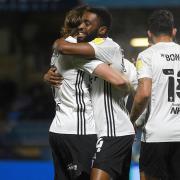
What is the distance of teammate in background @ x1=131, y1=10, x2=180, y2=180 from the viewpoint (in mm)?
4719

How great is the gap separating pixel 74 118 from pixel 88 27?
1.98ft

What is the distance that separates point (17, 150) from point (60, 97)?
12.6 ft

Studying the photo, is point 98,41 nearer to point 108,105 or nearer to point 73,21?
point 73,21

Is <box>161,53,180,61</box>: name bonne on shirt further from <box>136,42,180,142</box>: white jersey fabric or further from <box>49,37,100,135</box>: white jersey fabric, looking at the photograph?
<box>49,37,100,135</box>: white jersey fabric

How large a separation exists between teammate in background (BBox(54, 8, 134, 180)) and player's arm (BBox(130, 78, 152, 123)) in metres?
0.19

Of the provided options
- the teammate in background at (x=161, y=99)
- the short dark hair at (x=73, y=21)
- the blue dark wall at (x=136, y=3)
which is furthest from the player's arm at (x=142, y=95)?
the blue dark wall at (x=136, y=3)

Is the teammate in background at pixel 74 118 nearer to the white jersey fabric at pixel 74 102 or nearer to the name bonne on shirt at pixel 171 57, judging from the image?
the white jersey fabric at pixel 74 102

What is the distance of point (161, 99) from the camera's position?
4.73 m

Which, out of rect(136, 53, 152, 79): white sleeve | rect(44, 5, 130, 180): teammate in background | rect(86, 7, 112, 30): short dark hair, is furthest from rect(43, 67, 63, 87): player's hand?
rect(136, 53, 152, 79): white sleeve

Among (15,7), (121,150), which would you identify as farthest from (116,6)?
Result: (121,150)

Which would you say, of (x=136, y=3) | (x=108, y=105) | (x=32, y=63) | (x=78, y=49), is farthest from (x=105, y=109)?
(x=32, y=63)

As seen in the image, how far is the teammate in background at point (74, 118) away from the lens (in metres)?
4.49

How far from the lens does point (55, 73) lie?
4637 mm

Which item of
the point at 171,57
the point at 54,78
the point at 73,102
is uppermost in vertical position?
the point at 171,57
